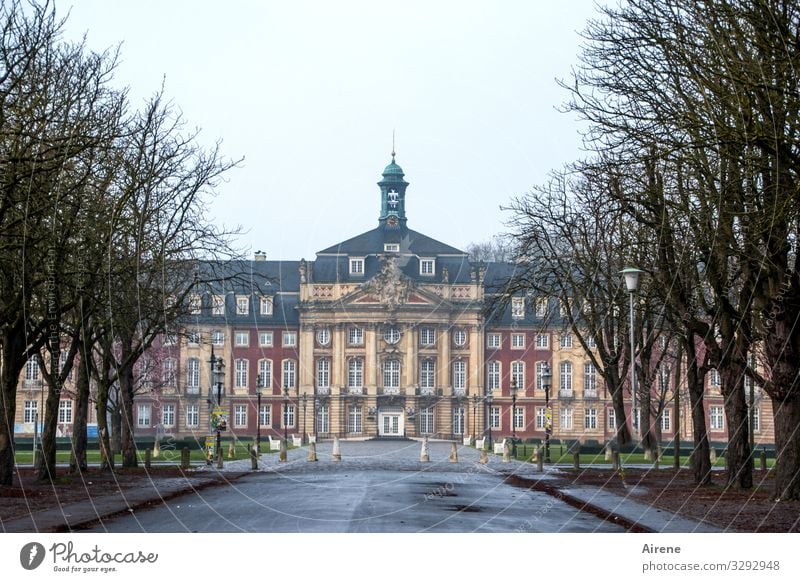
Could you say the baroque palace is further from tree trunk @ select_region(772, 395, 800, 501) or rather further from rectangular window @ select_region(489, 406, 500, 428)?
tree trunk @ select_region(772, 395, 800, 501)

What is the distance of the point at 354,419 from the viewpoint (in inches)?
4692

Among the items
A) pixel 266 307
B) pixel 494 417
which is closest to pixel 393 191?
pixel 494 417

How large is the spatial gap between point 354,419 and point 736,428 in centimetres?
8751

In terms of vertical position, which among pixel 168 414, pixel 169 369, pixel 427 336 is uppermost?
pixel 427 336

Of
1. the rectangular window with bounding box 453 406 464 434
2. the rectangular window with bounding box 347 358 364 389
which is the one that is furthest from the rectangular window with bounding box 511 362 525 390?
the rectangular window with bounding box 347 358 364 389

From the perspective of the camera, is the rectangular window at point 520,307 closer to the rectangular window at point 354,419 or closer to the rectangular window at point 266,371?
the rectangular window at point 354,419

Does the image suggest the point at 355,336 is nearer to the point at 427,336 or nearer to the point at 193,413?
the point at 427,336

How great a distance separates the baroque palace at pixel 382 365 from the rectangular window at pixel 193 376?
5.1 inches

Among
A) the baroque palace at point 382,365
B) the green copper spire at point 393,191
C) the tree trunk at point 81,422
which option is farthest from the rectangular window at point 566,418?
the tree trunk at point 81,422

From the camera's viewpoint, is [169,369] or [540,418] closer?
[169,369]

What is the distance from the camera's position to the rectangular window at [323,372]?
12069cm

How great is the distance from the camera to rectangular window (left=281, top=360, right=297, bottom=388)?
119 m

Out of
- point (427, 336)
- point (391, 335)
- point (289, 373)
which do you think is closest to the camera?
point (289, 373)
